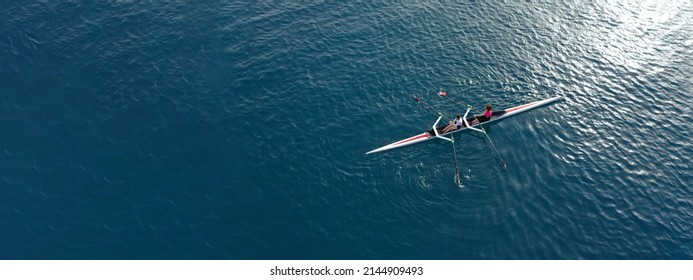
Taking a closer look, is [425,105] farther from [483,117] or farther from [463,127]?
[483,117]

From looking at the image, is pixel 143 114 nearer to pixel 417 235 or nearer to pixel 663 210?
pixel 417 235

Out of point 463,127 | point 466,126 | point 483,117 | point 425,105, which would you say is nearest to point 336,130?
point 425,105

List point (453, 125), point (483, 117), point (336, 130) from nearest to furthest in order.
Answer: point (453, 125)
point (336, 130)
point (483, 117)

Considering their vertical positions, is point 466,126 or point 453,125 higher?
point 466,126

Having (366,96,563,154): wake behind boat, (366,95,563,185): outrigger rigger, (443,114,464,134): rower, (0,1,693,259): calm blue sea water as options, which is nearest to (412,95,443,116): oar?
(366,95,563,185): outrigger rigger

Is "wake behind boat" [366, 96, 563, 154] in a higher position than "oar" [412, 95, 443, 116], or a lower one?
lower

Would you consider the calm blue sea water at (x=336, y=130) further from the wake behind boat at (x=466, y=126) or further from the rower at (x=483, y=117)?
the rower at (x=483, y=117)

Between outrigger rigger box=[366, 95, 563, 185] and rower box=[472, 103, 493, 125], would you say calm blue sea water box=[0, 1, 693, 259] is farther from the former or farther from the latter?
rower box=[472, 103, 493, 125]
